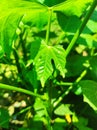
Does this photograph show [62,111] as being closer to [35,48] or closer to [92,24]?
[92,24]

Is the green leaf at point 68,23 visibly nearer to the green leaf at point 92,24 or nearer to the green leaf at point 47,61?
the green leaf at point 92,24

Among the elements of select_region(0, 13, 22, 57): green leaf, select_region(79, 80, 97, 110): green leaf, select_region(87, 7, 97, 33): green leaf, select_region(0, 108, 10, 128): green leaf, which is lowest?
select_region(0, 108, 10, 128): green leaf

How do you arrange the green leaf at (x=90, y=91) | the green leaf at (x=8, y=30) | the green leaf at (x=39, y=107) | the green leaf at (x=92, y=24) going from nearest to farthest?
the green leaf at (x=8, y=30) < the green leaf at (x=90, y=91) < the green leaf at (x=92, y=24) < the green leaf at (x=39, y=107)

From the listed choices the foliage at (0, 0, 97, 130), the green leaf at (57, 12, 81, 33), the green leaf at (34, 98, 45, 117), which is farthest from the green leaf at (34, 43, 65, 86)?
the green leaf at (34, 98, 45, 117)

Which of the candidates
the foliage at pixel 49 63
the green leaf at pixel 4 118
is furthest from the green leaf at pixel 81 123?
Answer: the green leaf at pixel 4 118

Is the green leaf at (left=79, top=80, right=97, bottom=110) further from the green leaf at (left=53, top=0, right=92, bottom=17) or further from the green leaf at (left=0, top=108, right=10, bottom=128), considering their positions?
the green leaf at (left=0, top=108, right=10, bottom=128)

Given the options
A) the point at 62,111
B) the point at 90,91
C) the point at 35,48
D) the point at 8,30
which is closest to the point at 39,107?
the point at 62,111

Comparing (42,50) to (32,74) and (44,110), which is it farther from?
(44,110)

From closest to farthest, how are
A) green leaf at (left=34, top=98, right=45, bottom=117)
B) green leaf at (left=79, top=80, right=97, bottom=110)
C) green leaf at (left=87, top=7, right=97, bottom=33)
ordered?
green leaf at (left=79, top=80, right=97, bottom=110) → green leaf at (left=87, top=7, right=97, bottom=33) → green leaf at (left=34, top=98, right=45, bottom=117)

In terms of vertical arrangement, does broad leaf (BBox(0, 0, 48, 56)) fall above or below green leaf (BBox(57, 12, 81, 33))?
above
